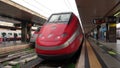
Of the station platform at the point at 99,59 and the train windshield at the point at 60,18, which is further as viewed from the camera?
the train windshield at the point at 60,18

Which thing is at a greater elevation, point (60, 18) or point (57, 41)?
point (60, 18)

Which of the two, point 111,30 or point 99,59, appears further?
point 111,30

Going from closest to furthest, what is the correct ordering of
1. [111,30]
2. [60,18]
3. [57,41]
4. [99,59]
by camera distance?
[57,41] → [99,59] → [60,18] → [111,30]

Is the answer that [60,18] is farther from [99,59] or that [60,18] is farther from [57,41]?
[99,59]

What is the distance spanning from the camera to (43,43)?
698 cm

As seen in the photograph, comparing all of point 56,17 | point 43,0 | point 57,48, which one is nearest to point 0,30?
point 43,0

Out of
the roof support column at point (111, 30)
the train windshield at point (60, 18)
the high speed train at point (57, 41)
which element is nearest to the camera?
the high speed train at point (57, 41)

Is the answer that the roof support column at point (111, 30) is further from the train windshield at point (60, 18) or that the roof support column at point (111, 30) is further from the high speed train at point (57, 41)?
the high speed train at point (57, 41)

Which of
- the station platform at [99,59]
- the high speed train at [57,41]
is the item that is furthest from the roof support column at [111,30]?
the high speed train at [57,41]

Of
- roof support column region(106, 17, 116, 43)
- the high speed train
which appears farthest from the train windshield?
roof support column region(106, 17, 116, 43)

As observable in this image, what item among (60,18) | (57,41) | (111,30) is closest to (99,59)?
(57,41)

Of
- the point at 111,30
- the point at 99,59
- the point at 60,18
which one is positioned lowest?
the point at 99,59

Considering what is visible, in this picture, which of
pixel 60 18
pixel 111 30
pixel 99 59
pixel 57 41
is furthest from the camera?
pixel 111 30

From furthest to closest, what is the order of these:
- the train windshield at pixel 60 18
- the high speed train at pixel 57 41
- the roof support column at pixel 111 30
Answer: the roof support column at pixel 111 30 < the train windshield at pixel 60 18 < the high speed train at pixel 57 41
